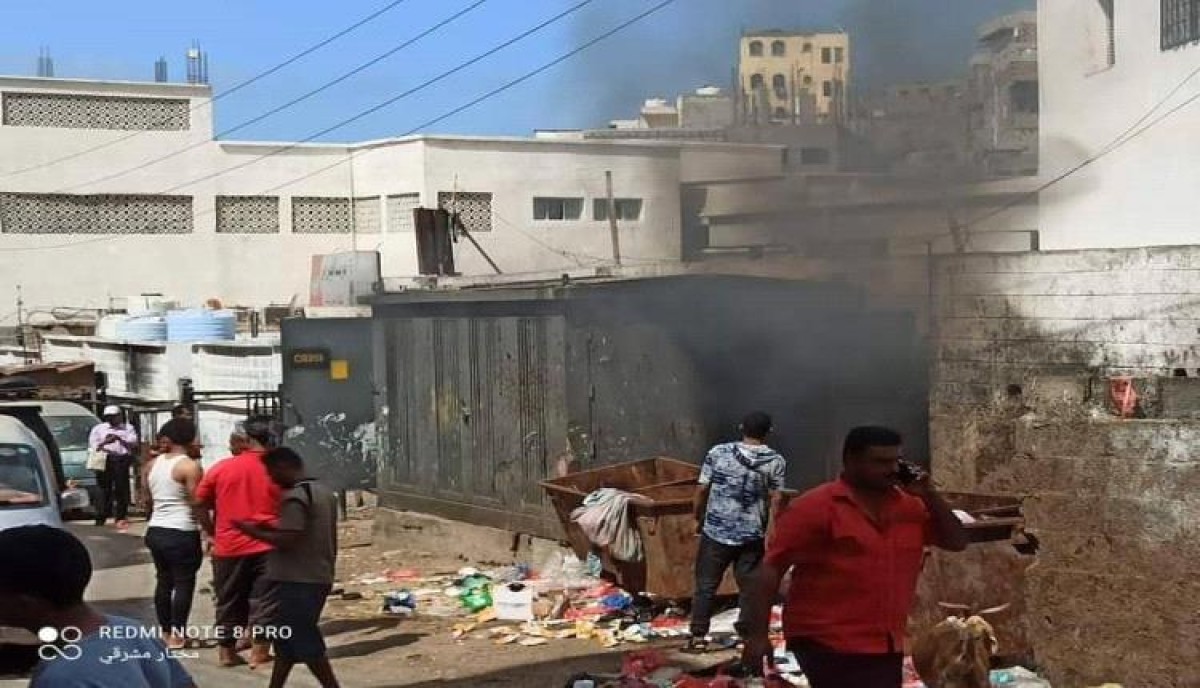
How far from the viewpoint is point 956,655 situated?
6.03m

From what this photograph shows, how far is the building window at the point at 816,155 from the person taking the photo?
39.6ft

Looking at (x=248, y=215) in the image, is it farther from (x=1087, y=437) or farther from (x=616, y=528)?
(x=1087, y=437)

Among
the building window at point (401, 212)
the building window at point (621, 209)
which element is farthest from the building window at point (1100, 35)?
the building window at point (401, 212)

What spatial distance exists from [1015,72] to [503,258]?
18.8 metres

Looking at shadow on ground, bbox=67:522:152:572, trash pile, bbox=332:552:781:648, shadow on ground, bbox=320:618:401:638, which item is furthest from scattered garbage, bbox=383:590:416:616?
shadow on ground, bbox=67:522:152:572

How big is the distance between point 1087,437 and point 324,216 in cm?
3475

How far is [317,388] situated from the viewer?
17156 millimetres

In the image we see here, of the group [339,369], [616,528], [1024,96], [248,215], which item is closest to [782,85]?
[616,528]

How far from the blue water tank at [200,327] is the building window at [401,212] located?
40.2ft

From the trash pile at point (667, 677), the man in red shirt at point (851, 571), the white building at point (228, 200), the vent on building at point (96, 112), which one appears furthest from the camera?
the vent on building at point (96, 112)

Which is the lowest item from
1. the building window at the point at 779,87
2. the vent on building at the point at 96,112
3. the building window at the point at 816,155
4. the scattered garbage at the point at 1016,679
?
the scattered garbage at the point at 1016,679

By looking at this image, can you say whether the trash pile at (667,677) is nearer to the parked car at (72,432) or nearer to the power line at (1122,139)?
the power line at (1122,139)

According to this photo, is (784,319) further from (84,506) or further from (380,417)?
(84,506)

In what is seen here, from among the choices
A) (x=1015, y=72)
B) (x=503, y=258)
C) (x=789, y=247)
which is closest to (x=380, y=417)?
(x=789, y=247)
